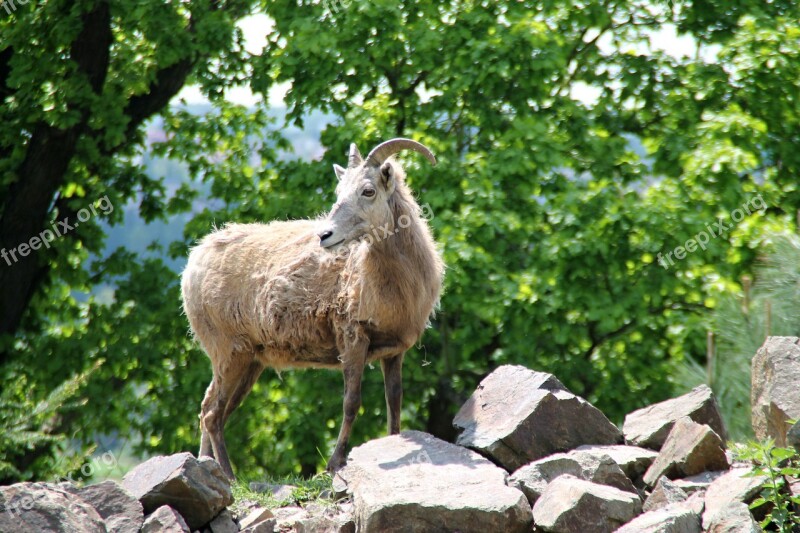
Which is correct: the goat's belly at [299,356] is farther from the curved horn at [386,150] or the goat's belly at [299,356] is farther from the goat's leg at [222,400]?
the curved horn at [386,150]

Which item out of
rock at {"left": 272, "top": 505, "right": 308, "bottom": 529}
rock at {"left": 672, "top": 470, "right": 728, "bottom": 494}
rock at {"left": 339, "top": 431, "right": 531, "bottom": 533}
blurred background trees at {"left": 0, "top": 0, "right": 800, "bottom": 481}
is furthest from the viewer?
blurred background trees at {"left": 0, "top": 0, "right": 800, "bottom": 481}

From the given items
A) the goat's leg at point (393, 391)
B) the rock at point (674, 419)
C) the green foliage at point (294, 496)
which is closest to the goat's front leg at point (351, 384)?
the goat's leg at point (393, 391)

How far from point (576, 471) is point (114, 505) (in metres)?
3.10

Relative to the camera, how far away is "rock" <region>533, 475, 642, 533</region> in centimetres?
574

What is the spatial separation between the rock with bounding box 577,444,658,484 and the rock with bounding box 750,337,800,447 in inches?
33.5

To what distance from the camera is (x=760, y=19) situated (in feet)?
45.9

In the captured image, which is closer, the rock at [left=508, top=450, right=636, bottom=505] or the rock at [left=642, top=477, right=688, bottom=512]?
the rock at [left=642, top=477, right=688, bottom=512]

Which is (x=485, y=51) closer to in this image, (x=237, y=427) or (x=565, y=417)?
(x=237, y=427)

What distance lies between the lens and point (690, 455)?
21.3 ft

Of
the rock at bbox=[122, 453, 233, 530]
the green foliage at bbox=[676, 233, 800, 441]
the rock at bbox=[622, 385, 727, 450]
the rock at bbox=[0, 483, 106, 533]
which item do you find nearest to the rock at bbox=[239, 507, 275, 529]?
the rock at bbox=[122, 453, 233, 530]

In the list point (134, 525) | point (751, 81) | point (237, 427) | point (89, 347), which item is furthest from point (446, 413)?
point (134, 525)

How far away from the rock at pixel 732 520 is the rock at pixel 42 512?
3.70m

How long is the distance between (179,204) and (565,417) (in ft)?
31.9

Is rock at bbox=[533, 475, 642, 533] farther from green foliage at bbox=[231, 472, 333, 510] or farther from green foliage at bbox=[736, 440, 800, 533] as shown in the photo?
green foliage at bbox=[231, 472, 333, 510]
